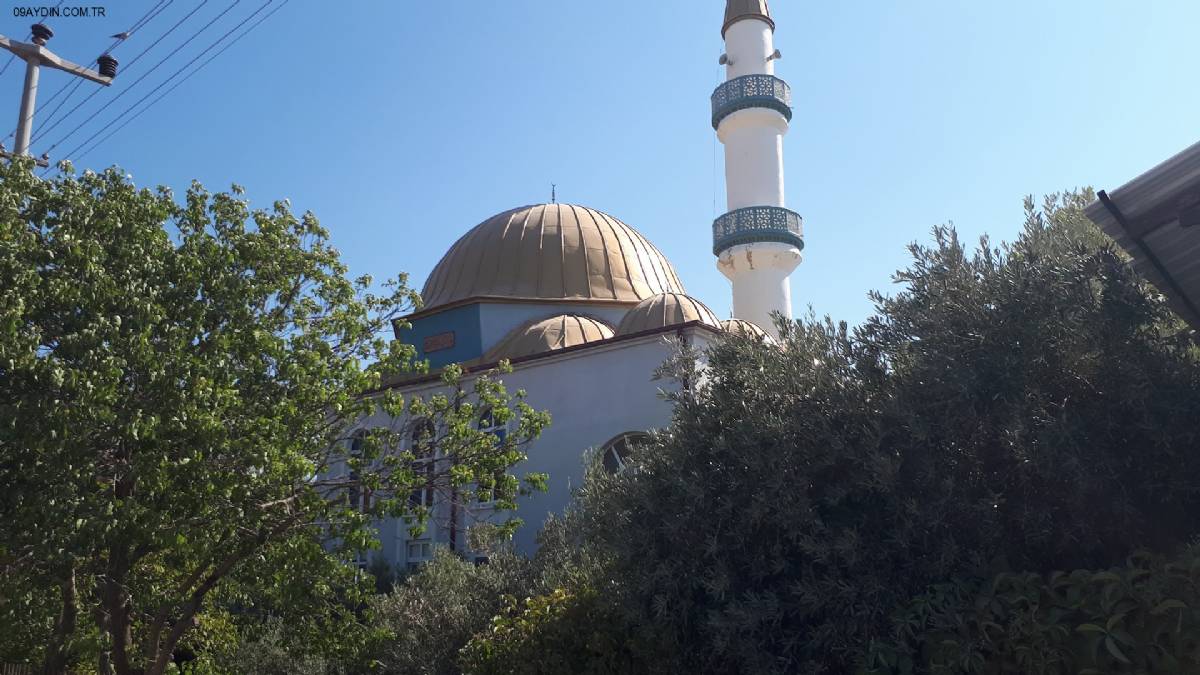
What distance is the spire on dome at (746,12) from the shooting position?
2443cm

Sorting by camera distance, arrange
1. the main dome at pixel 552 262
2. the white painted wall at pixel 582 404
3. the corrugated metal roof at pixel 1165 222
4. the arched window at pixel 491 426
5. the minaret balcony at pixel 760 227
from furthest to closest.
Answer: the main dome at pixel 552 262 < the minaret balcony at pixel 760 227 < the white painted wall at pixel 582 404 < the arched window at pixel 491 426 < the corrugated metal roof at pixel 1165 222

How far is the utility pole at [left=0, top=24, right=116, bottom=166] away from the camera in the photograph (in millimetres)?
12148

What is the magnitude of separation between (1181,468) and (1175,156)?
168 cm

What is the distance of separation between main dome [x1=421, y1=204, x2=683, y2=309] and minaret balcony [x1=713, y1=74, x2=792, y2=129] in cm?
403

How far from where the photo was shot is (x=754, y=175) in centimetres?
2275

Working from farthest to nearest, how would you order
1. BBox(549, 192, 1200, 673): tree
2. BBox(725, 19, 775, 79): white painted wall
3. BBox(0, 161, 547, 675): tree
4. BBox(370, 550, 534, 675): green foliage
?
BBox(725, 19, 775, 79): white painted wall → BBox(370, 550, 534, 675): green foliage → BBox(0, 161, 547, 675): tree → BBox(549, 192, 1200, 673): tree

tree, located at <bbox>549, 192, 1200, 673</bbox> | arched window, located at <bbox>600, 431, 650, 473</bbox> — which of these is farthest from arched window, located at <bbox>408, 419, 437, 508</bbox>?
arched window, located at <bbox>600, 431, 650, 473</bbox>

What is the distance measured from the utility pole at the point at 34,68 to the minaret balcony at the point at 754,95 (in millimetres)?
13952

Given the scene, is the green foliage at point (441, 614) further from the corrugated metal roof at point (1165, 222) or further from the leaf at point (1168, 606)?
the corrugated metal roof at point (1165, 222)

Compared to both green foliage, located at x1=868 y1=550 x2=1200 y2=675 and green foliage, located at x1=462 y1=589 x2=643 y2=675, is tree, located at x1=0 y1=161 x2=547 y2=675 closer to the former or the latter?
green foliage, located at x1=462 y1=589 x2=643 y2=675

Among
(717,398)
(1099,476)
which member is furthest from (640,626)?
(1099,476)

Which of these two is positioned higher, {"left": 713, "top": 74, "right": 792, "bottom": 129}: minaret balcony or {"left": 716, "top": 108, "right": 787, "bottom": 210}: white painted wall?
{"left": 713, "top": 74, "right": 792, "bottom": 129}: minaret balcony

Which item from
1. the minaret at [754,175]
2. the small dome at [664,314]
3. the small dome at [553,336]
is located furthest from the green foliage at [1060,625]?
the minaret at [754,175]

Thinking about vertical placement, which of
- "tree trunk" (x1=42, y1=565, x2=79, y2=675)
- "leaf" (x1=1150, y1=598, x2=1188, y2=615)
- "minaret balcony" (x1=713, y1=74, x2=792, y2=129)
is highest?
"minaret balcony" (x1=713, y1=74, x2=792, y2=129)
